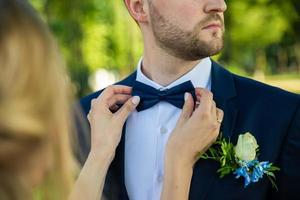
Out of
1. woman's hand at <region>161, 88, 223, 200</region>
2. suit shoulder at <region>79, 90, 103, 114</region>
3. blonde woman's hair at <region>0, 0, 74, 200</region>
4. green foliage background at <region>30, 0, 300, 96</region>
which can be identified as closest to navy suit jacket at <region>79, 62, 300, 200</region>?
woman's hand at <region>161, 88, 223, 200</region>

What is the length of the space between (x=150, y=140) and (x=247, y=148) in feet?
→ 1.68

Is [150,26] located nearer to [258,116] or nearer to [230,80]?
[230,80]

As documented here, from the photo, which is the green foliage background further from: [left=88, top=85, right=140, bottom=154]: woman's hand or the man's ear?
[left=88, top=85, right=140, bottom=154]: woman's hand

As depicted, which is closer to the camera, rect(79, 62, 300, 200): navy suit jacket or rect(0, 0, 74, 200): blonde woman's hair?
rect(0, 0, 74, 200): blonde woman's hair

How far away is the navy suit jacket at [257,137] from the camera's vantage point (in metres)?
2.71

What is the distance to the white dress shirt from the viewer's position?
9.57ft

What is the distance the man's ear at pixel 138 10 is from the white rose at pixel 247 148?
85 centimetres

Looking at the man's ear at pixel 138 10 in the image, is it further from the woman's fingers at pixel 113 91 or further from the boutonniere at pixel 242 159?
the boutonniere at pixel 242 159

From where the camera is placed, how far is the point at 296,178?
270 cm

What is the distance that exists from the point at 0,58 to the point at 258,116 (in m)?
1.66

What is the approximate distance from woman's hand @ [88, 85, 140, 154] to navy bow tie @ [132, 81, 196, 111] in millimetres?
40

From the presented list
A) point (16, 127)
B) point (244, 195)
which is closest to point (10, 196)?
point (16, 127)

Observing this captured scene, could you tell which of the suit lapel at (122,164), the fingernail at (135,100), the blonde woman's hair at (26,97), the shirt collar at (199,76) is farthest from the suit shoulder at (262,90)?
the blonde woman's hair at (26,97)

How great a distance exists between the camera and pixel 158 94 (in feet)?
9.91
